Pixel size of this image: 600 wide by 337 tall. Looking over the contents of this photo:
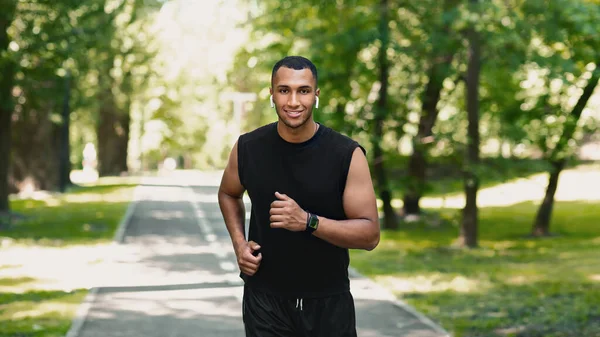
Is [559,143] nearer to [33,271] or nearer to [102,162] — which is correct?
[33,271]

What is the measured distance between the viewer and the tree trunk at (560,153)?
18375mm

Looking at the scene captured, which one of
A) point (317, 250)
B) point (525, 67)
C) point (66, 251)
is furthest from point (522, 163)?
point (317, 250)

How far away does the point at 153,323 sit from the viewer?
927cm

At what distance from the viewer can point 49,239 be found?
1781cm

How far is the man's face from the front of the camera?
3.95 m

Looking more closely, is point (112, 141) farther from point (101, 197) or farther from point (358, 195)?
point (358, 195)

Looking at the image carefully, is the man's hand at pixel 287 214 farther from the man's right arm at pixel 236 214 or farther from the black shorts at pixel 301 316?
the black shorts at pixel 301 316

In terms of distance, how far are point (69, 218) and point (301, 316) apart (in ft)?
63.6

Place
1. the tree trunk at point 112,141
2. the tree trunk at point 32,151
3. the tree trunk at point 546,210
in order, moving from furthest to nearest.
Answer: the tree trunk at point 112,141 → the tree trunk at point 32,151 → the tree trunk at point 546,210

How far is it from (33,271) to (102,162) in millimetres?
39819

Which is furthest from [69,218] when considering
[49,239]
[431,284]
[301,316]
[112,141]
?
[112,141]

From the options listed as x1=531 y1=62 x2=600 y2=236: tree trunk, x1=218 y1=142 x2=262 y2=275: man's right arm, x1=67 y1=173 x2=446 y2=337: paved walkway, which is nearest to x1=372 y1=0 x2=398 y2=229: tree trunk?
x1=531 y1=62 x2=600 y2=236: tree trunk

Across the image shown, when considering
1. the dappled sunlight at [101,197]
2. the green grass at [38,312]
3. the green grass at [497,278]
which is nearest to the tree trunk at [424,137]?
the green grass at [497,278]

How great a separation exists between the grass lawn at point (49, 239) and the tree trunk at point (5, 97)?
2.88ft
